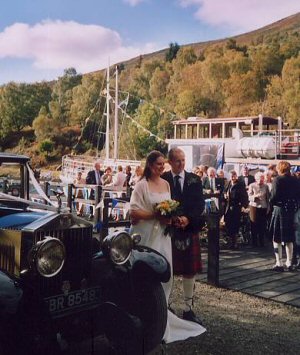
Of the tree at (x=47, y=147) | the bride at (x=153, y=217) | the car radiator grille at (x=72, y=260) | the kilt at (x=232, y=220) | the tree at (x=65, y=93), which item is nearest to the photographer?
the car radiator grille at (x=72, y=260)

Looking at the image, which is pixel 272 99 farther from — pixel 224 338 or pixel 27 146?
pixel 224 338

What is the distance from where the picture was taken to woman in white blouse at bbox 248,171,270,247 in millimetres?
9805

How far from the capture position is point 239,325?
508 centimetres

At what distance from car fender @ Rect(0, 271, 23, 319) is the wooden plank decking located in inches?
149

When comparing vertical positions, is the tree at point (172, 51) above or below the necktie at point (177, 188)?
above

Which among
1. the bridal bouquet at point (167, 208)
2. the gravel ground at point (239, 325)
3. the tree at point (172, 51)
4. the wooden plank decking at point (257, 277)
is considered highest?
the tree at point (172, 51)

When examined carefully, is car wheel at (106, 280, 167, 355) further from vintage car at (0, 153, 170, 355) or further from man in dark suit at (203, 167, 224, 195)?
man in dark suit at (203, 167, 224, 195)

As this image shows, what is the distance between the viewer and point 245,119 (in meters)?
26.4

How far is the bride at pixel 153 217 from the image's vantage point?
469cm

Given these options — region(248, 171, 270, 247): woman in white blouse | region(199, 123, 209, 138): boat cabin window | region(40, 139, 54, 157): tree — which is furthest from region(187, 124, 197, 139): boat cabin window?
region(40, 139, 54, 157): tree

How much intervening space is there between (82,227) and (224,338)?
1.99 metres

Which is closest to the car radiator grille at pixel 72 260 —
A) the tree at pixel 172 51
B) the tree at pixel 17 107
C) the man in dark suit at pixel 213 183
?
the man in dark suit at pixel 213 183

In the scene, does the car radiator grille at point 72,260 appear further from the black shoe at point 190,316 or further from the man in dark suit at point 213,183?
the man in dark suit at point 213,183

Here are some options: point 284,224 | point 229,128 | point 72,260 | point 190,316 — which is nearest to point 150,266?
point 72,260
